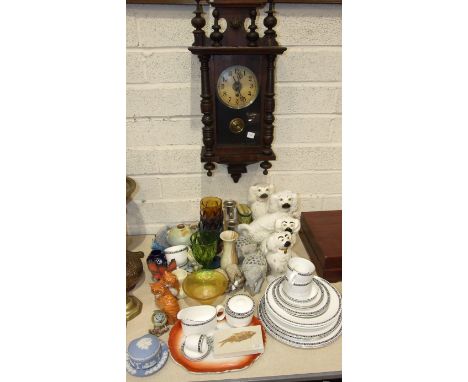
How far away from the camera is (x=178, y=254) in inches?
55.2

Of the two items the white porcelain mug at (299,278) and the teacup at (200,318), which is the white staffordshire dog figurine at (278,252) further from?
the teacup at (200,318)

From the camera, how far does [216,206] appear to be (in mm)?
1488

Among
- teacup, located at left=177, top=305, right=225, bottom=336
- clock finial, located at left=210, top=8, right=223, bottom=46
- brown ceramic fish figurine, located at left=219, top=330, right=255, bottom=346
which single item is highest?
clock finial, located at left=210, top=8, right=223, bottom=46

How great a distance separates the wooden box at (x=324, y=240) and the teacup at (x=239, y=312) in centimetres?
34

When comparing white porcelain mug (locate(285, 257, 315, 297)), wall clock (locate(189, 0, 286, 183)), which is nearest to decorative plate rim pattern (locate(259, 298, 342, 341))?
white porcelain mug (locate(285, 257, 315, 297))

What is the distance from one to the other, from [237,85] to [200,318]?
80 cm

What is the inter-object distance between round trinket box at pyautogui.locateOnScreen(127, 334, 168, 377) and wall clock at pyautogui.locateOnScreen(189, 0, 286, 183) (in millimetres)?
678

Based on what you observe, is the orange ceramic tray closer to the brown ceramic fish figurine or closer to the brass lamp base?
the brown ceramic fish figurine

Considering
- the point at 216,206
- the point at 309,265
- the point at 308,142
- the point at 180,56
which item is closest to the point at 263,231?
the point at 216,206

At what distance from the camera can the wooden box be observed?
1380 millimetres

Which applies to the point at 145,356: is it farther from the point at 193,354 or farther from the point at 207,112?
the point at 207,112

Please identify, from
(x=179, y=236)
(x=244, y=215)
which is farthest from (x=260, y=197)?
(x=179, y=236)

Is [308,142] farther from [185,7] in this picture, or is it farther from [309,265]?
[185,7]

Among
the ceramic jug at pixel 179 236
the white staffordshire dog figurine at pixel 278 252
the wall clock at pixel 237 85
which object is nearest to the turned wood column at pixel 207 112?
the wall clock at pixel 237 85
